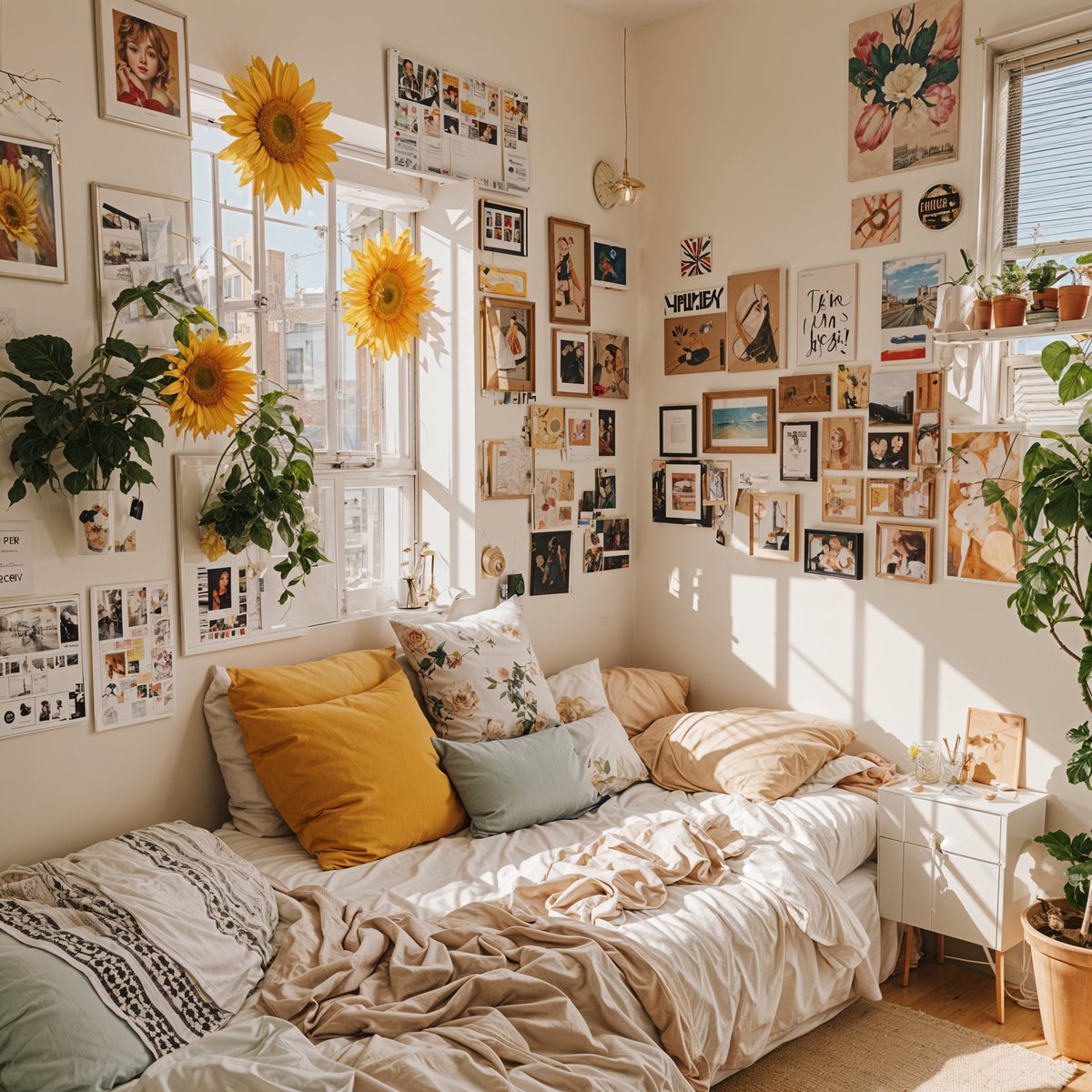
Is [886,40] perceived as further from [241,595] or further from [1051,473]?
[241,595]

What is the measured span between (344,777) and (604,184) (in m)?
2.34

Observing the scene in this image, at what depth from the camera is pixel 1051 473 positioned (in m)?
2.51

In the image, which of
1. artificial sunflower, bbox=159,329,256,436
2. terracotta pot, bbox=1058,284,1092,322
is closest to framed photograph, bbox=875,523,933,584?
terracotta pot, bbox=1058,284,1092,322

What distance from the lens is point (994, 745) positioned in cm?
300

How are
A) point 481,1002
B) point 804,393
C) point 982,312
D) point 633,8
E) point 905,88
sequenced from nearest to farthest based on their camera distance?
point 481,1002 < point 982,312 < point 905,88 < point 804,393 < point 633,8

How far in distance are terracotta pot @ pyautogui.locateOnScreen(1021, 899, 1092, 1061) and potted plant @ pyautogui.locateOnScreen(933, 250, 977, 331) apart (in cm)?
163

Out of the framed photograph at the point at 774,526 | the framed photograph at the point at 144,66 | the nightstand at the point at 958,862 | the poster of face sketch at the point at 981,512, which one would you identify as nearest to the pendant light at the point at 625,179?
the framed photograph at the point at 774,526

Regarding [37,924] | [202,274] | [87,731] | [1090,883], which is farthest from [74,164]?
[1090,883]

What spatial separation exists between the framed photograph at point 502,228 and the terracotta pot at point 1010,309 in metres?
1.52

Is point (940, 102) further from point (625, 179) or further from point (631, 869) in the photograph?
point (631, 869)

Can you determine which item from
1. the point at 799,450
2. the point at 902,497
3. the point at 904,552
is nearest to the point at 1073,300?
the point at 902,497

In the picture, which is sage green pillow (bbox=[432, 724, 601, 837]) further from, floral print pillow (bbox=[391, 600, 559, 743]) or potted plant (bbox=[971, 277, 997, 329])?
potted plant (bbox=[971, 277, 997, 329])

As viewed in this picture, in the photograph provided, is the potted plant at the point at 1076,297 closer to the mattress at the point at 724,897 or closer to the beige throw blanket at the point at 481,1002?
the mattress at the point at 724,897

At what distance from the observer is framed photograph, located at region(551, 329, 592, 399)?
3.63 metres
